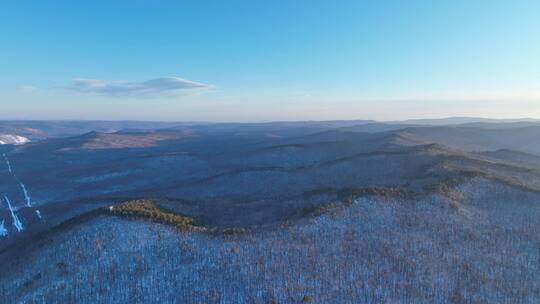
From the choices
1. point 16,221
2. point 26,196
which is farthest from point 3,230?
point 26,196

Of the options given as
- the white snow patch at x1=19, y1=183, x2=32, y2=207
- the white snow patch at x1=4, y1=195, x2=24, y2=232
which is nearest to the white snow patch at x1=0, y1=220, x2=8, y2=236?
the white snow patch at x1=4, y1=195, x2=24, y2=232

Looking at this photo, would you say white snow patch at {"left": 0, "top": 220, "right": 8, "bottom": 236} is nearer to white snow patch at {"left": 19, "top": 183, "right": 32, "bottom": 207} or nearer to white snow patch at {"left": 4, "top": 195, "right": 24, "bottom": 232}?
white snow patch at {"left": 4, "top": 195, "right": 24, "bottom": 232}

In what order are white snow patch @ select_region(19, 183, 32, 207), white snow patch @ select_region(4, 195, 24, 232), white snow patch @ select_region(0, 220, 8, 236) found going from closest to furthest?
white snow patch @ select_region(0, 220, 8, 236) < white snow patch @ select_region(4, 195, 24, 232) < white snow patch @ select_region(19, 183, 32, 207)

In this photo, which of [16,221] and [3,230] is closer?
[3,230]

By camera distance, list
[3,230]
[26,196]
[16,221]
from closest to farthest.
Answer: [3,230]
[16,221]
[26,196]

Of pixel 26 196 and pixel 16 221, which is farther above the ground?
pixel 26 196

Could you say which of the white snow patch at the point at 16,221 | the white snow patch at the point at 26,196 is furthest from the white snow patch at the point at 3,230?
the white snow patch at the point at 26,196

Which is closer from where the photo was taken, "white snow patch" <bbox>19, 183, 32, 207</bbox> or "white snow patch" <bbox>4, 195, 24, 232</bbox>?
"white snow patch" <bbox>4, 195, 24, 232</bbox>

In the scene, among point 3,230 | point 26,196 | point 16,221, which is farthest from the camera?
point 26,196

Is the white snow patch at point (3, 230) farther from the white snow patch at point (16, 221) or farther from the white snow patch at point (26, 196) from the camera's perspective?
the white snow patch at point (26, 196)

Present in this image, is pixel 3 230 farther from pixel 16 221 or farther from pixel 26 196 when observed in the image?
pixel 26 196

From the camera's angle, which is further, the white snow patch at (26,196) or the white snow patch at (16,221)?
the white snow patch at (26,196)

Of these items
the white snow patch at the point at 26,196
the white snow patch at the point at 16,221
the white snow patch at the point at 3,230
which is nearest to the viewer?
the white snow patch at the point at 3,230
